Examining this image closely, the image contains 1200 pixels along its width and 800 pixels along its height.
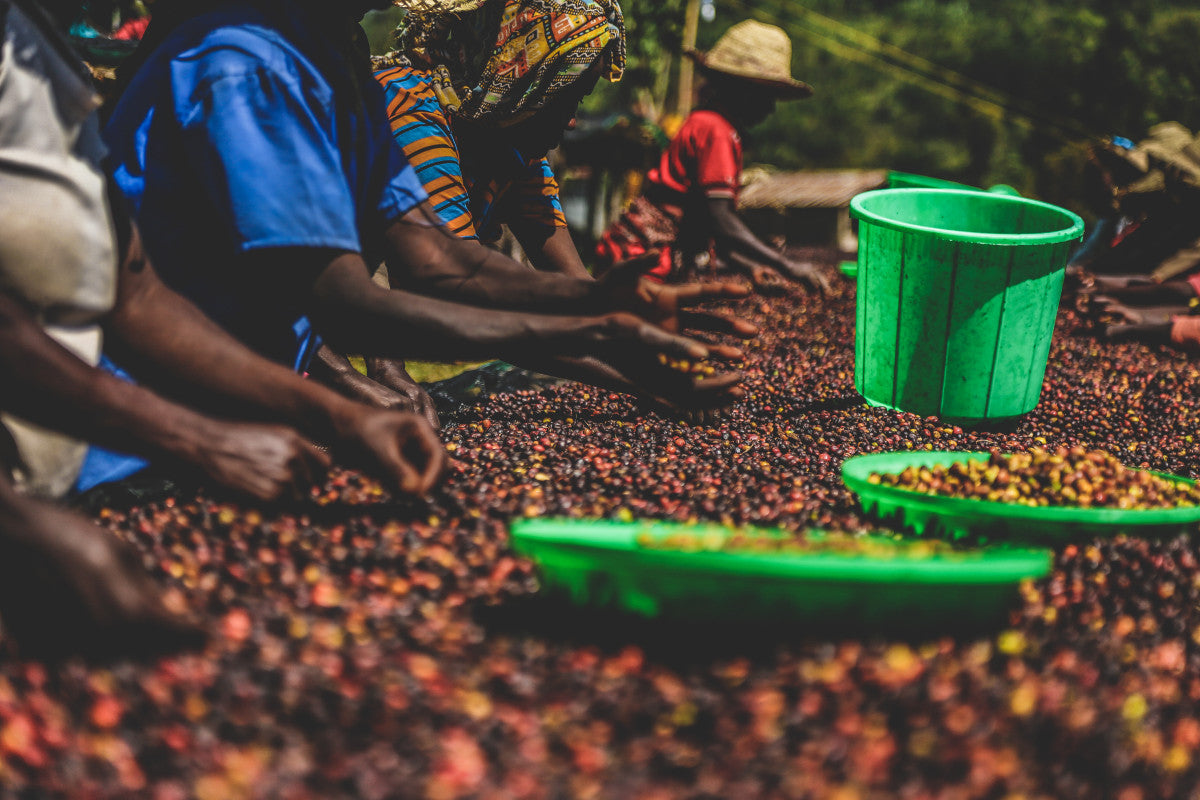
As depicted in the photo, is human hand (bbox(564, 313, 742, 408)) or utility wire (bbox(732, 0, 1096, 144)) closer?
human hand (bbox(564, 313, 742, 408))

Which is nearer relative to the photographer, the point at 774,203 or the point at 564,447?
the point at 564,447

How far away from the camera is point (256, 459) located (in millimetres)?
1711

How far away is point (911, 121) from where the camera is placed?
4228 centimetres

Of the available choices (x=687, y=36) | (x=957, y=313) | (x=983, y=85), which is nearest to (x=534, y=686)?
(x=957, y=313)

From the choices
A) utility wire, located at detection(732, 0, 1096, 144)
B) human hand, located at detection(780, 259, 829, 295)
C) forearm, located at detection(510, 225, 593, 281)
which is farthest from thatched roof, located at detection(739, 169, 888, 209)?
forearm, located at detection(510, 225, 593, 281)

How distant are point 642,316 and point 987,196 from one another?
227 centimetres

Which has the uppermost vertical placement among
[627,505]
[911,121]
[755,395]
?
[627,505]

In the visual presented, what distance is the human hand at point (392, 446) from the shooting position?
1.80 m

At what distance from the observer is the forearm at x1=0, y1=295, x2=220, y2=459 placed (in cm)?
147

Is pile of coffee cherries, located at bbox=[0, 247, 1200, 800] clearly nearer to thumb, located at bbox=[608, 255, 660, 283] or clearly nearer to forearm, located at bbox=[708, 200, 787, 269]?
thumb, located at bbox=[608, 255, 660, 283]

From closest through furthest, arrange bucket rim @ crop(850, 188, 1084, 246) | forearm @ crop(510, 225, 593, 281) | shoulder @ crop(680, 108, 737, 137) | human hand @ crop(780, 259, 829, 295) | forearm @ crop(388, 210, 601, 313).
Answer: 1. forearm @ crop(388, 210, 601, 313)
2. bucket rim @ crop(850, 188, 1084, 246)
3. forearm @ crop(510, 225, 593, 281)
4. shoulder @ crop(680, 108, 737, 137)
5. human hand @ crop(780, 259, 829, 295)

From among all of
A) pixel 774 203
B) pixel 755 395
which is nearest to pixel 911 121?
pixel 774 203

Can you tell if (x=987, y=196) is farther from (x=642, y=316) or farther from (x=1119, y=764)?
(x=1119, y=764)

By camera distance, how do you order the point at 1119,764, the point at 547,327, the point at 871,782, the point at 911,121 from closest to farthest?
the point at 871,782 < the point at 1119,764 < the point at 547,327 < the point at 911,121
